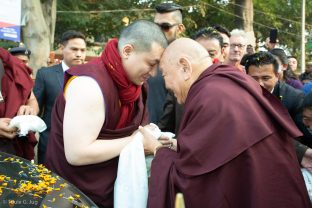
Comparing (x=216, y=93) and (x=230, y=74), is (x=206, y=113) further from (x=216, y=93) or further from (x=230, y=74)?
(x=230, y=74)

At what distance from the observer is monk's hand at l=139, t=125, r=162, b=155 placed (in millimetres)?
2672

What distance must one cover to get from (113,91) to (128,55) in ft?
0.74

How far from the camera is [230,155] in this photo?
2207 millimetres

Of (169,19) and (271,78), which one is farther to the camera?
(169,19)

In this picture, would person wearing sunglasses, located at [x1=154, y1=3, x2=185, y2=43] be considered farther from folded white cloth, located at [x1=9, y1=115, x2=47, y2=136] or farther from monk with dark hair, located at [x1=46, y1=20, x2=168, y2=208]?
folded white cloth, located at [x1=9, y1=115, x2=47, y2=136]

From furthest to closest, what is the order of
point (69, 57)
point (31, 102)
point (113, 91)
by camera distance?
point (69, 57) → point (31, 102) → point (113, 91)

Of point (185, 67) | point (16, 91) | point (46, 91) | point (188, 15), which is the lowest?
point (188, 15)

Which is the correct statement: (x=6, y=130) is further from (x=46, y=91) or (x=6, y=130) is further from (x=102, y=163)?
(x=46, y=91)

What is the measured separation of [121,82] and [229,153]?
2.57 feet

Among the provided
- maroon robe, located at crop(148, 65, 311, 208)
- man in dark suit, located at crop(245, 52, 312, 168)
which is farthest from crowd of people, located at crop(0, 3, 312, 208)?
man in dark suit, located at crop(245, 52, 312, 168)

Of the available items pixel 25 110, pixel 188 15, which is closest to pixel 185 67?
pixel 25 110

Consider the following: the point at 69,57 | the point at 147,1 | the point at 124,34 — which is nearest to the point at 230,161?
the point at 124,34

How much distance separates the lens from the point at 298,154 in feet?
9.52

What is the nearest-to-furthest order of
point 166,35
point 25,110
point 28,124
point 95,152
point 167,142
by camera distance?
point 95,152 < point 167,142 < point 28,124 < point 25,110 < point 166,35
